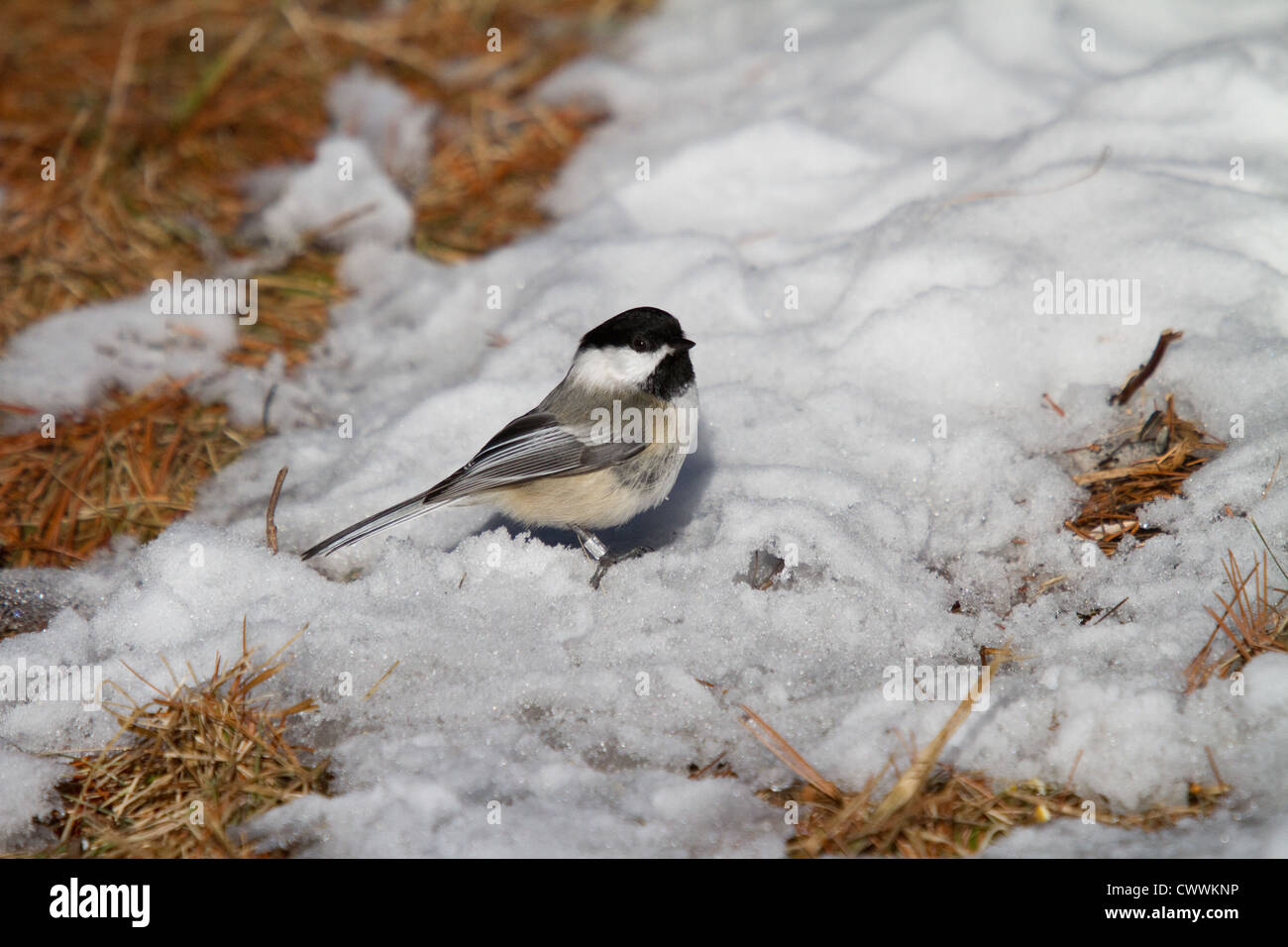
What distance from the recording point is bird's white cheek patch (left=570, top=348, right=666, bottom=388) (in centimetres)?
267

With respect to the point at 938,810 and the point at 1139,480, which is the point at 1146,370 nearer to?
the point at 1139,480

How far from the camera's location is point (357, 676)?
7.22ft

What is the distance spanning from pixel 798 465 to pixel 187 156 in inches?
127

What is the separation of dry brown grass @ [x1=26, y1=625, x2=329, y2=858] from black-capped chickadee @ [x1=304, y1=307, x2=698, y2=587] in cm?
75

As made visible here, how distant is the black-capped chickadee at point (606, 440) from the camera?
263cm

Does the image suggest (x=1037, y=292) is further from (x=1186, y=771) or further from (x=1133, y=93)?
(x=1186, y=771)

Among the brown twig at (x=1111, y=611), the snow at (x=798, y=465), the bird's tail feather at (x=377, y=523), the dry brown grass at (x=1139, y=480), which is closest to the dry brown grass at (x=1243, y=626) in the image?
the snow at (x=798, y=465)

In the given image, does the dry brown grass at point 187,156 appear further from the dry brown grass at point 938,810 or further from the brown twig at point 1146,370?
the brown twig at point 1146,370

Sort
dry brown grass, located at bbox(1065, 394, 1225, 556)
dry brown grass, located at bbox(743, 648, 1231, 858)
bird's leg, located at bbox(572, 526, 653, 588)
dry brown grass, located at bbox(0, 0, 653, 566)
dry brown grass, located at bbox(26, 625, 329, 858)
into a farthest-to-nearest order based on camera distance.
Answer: dry brown grass, located at bbox(0, 0, 653, 566) → bird's leg, located at bbox(572, 526, 653, 588) → dry brown grass, located at bbox(1065, 394, 1225, 556) → dry brown grass, located at bbox(26, 625, 329, 858) → dry brown grass, located at bbox(743, 648, 1231, 858)

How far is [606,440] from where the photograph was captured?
266 centimetres

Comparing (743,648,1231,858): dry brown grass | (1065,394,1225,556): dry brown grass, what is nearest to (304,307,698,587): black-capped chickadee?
(743,648,1231,858): dry brown grass

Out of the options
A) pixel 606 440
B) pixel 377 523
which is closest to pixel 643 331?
pixel 606 440

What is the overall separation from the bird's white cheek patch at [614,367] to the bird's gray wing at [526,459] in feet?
0.51

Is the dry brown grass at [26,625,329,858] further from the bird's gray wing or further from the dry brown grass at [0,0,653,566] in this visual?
the dry brown grass at [0,0,653,566]
